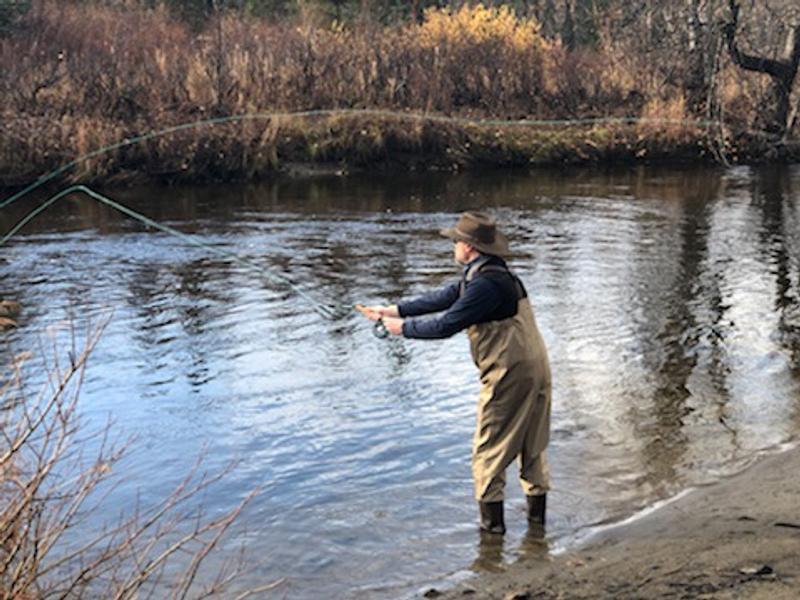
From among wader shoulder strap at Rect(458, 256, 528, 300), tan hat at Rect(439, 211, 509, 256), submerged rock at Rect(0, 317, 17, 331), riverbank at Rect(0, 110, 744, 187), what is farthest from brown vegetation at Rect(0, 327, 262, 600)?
riverbank at Rect(0, 110, 744, 187)

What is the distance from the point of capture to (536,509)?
6.02m

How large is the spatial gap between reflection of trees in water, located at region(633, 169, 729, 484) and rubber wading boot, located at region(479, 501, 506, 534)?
1232 millimetres

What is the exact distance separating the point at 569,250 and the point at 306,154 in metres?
9.33

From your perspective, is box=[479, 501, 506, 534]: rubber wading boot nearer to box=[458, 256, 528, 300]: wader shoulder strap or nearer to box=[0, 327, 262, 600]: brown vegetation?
box=[458, 256, 528, 300]: wader shoulder strap

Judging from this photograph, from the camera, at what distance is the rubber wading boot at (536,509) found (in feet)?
19.7

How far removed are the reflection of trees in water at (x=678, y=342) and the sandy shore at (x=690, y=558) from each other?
641mm

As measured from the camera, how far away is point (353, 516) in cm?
632

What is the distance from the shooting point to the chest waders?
5.63 metres

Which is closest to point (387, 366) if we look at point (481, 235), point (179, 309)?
point (179, 309)

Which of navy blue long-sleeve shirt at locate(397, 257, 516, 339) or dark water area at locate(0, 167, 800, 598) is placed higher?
navy blue long-sleeve shirt at locate(397, 257, 516, 339)

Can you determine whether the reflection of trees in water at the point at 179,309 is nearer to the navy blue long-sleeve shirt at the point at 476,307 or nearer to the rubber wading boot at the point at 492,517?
the rubber wading boot at the point at 492,517

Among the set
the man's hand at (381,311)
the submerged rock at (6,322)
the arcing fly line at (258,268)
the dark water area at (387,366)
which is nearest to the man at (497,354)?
the man's hand at (381,311)

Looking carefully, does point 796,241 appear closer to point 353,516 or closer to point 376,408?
point 376,408

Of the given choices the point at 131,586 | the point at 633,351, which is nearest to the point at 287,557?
the point at 131,586
